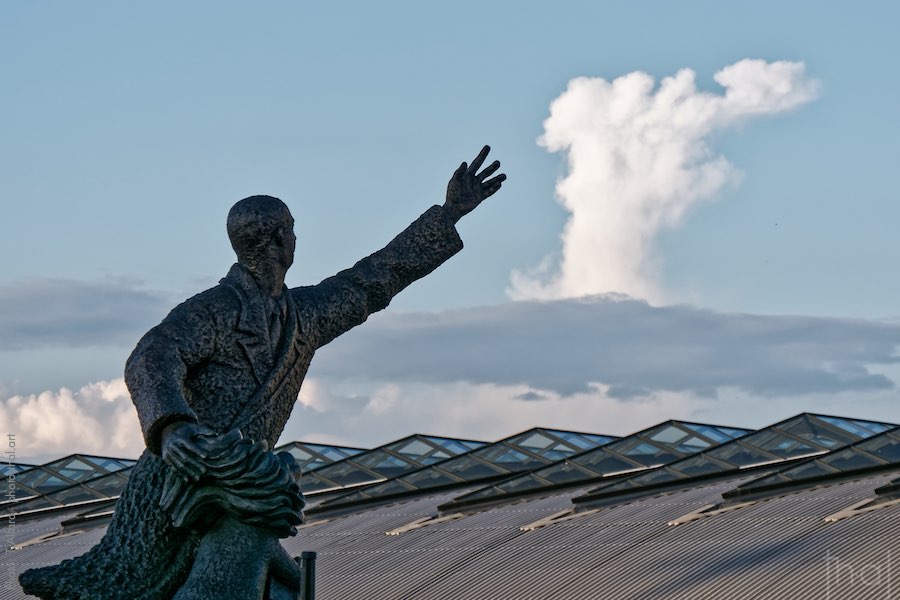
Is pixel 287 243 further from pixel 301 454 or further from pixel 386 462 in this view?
pixel 301 454

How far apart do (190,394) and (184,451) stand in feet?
2.66

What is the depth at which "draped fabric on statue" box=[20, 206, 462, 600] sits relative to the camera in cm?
848

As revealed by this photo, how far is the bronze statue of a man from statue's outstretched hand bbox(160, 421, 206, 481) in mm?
150

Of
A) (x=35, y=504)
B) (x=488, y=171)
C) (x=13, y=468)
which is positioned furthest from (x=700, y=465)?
(x=488, y=171)

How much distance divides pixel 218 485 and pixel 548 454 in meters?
28.6

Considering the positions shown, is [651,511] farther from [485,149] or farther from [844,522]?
[485,149]

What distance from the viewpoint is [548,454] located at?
1432 inches

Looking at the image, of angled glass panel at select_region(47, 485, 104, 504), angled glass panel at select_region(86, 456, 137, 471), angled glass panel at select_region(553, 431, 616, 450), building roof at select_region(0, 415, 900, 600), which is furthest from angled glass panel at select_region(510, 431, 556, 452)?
angled glass panel at select_region(86, 456, 137, 471)

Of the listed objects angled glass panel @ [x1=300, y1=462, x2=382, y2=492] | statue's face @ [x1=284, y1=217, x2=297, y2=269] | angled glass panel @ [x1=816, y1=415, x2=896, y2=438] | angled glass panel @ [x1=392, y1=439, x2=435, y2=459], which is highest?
angled glass panel @ [x1=392, y1=439, x2=435, y2=459]

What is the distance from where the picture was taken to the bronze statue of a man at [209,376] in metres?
8.46

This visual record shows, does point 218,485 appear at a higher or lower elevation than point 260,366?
lower

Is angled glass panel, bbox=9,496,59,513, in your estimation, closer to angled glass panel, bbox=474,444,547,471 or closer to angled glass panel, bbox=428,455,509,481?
angled glass panel, bbox=428,455,509,481

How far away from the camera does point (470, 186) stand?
970 centimetres

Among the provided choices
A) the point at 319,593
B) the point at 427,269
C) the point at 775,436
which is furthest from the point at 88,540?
the point at 427,269
